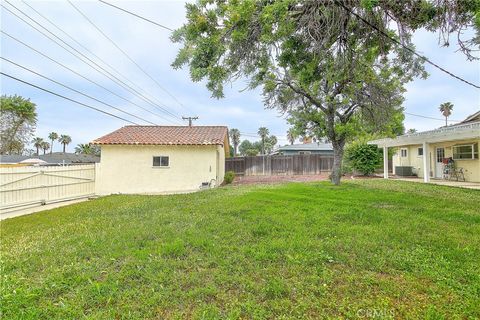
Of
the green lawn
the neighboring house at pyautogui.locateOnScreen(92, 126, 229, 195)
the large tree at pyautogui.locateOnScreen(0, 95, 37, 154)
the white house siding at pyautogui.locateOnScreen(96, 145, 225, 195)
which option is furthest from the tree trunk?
the large tree at pyautogui.locateOnScreen(0, 95, 37, 154)

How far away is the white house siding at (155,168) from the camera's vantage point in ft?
44.3

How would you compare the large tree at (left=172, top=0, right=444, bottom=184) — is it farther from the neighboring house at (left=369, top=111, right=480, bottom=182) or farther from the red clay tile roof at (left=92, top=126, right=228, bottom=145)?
the red clay tile roof at (left=92, top=126, right=228, bottom=145)

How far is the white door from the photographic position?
51.5 feet

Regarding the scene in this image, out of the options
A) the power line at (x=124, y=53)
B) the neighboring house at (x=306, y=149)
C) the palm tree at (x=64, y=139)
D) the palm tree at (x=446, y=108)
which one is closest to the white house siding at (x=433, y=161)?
the neighboring house at (x=306, y=149)

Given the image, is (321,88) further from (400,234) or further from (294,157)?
(294,157)

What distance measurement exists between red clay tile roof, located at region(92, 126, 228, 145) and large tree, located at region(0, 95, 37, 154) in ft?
65.1

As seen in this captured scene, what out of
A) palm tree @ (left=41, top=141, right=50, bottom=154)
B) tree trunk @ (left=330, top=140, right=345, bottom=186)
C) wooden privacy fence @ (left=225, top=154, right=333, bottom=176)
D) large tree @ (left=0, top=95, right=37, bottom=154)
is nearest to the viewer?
tree trunk @ (left=330, top=140, right=345, bottom=186)

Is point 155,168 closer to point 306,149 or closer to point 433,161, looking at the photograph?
point 433,161

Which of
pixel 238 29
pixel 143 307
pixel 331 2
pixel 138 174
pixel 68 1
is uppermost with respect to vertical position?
pixel 68 1

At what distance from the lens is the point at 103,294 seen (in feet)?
9.00

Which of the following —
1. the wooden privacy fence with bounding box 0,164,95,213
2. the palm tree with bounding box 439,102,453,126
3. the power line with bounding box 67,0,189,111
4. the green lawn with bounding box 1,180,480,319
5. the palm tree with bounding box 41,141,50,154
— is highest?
the palm tree with bounding box 439,102,453,126

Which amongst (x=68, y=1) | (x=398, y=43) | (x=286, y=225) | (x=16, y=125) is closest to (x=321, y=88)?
(x=398, y=43)

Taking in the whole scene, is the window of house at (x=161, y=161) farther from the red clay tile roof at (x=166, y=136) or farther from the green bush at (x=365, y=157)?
the green bush at (x=365, y=157)

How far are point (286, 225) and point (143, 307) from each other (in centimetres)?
317
